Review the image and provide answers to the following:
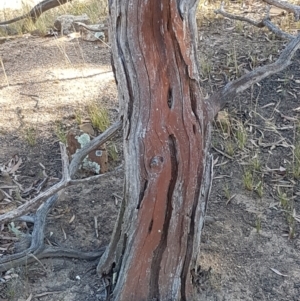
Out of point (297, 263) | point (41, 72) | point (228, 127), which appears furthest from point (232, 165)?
point (41, 72)

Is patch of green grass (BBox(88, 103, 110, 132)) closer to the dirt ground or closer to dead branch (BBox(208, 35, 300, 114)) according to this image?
the dirt ground

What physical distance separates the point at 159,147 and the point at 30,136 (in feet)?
5.96

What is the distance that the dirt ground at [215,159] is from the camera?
9.60 feet

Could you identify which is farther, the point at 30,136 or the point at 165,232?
the point at 30,136

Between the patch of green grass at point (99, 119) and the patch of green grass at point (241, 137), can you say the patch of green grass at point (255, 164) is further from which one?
the patch of green grass at point (99, 119)

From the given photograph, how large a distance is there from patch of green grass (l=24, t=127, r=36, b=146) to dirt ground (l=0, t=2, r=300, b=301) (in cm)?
1

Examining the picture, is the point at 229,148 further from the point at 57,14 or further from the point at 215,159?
the point at 57,14

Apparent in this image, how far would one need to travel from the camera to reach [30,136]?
401cm

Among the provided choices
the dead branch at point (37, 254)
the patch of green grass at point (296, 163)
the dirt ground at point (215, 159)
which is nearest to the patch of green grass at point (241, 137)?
the dirt ground at point (215, 159)

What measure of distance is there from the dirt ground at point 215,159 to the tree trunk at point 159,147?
317 millimetres

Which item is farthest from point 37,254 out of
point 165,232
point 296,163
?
point 296,163

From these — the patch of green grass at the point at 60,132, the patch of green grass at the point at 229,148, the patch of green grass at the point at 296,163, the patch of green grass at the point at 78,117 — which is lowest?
the patch of green grass at the point at 296,163

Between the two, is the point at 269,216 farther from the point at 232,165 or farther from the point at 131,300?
the point at 131,300

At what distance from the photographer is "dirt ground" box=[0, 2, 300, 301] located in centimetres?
293
